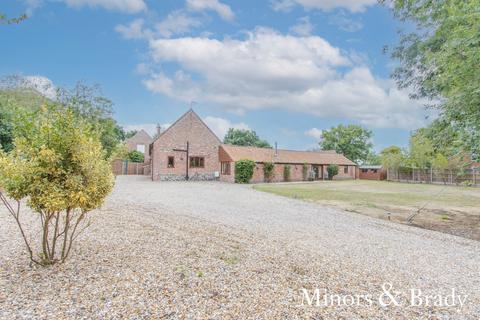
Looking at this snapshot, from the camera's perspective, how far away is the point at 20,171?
3.20 m

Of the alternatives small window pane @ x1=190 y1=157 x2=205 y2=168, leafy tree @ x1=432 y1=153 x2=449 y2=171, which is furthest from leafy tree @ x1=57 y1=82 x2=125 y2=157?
leafy tree @ x1=432 y1=153 x2=449 y2=171

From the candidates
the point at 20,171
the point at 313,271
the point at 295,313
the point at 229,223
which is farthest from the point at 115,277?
the point at 229,223

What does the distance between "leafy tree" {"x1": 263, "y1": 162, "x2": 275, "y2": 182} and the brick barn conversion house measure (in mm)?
403

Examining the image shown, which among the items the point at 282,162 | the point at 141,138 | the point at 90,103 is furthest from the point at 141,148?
the point at 282,162

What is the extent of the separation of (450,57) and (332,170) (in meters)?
28.1

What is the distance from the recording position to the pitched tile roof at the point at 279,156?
88.2ft

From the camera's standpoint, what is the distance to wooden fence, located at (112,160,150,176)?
34062 mm

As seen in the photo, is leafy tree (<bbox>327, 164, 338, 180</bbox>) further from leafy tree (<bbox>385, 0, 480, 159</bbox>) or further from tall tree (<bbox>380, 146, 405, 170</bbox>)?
leafy tree (<bbox>385, 0, 480, 159</bbox>)

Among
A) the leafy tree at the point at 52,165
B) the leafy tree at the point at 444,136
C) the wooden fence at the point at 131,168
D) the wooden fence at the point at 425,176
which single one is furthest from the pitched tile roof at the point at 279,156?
the leafy tree at the point at 52,165

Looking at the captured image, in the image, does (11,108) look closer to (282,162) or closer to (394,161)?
(282,162)

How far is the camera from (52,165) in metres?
3.31

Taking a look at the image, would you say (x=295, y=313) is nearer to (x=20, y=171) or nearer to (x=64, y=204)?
(x=64, y=204)

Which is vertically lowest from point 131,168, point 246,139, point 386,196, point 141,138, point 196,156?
point 386,196

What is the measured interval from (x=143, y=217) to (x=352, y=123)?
5001cm
